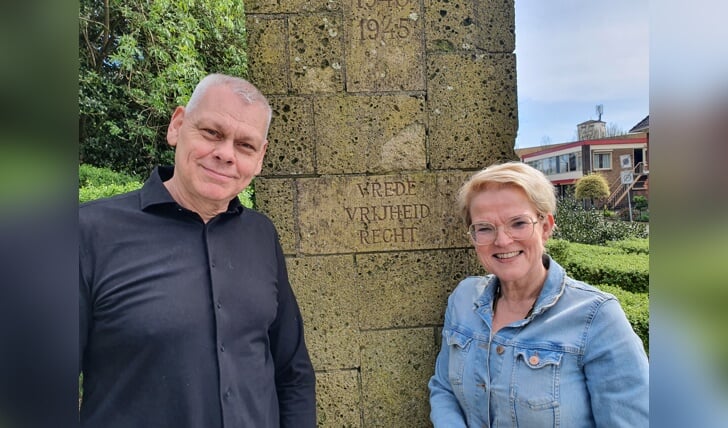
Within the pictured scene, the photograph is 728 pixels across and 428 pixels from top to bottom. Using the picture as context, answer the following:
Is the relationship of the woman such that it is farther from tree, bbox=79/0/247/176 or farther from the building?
the building

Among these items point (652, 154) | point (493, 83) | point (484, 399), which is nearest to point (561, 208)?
point (493, 83)

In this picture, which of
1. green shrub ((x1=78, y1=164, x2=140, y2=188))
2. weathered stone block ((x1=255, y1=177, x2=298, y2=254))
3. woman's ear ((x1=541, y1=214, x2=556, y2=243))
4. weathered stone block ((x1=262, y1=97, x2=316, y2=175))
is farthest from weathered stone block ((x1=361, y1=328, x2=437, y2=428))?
green shrub ((x1=78, y1=164, x2=140, y2=188))

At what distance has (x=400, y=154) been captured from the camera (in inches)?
99.4

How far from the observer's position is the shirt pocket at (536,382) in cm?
174

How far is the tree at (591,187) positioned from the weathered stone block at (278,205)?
1072cm

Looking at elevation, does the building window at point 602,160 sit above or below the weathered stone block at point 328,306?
above

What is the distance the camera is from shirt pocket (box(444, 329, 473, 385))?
1982 mm

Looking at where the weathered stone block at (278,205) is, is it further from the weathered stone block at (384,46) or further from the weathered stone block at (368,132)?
the weathered stone block at (384,46)

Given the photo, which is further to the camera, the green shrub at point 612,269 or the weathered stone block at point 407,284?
the green shrub at point 612,269

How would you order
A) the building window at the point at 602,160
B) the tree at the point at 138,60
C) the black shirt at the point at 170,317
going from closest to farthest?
the black shirt at the point at 170,317 → the tree at the point at 138,60 → the building window at the point at 602,160

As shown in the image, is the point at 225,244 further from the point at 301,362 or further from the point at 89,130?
the point at 89,130

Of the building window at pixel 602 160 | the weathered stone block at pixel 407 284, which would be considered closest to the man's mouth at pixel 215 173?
the weathered stone block at pixel 407 284
